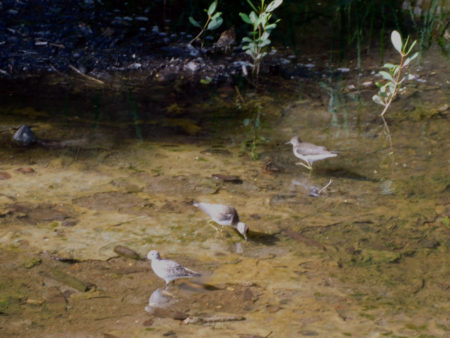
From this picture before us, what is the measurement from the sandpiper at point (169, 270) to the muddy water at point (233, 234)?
0.31 feet

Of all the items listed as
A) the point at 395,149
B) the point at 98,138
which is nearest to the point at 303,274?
the point at 395,149

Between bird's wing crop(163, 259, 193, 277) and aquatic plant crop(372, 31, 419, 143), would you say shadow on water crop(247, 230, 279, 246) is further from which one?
aquatic plant crop(372, 31, 419, 143)

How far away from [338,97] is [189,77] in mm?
1543

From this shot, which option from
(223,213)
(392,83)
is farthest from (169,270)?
(392,83)

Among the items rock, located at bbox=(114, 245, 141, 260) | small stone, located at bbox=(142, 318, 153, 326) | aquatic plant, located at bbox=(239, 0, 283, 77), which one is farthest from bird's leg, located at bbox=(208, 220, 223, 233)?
aquatic plant, located at bbox=(239, 0, 283, 77)

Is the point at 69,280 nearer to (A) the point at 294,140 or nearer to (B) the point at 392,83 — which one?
(A) the point at 294,140

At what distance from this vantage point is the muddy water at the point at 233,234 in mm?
2850

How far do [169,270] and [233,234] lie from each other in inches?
29.8

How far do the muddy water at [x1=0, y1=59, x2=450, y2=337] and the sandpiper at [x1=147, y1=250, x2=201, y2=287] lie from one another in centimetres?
9

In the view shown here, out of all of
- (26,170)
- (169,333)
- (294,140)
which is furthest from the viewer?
(294,140)

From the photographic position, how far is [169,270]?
9.87 feet

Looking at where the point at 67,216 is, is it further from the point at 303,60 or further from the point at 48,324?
the point at 303,60

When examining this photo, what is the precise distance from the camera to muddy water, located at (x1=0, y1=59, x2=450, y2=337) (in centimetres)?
285

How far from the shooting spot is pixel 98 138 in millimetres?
4891
